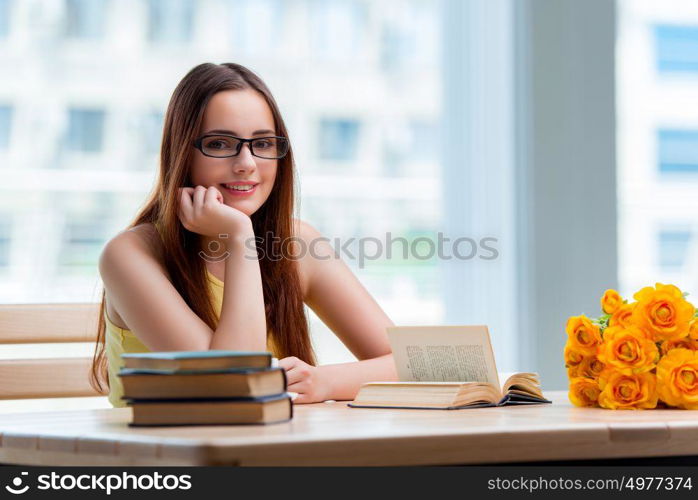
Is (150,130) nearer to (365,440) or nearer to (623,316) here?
(623,316)

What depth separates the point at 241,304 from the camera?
1624 mm

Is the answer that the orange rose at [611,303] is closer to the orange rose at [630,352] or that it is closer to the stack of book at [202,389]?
the orange rose at [630,352]

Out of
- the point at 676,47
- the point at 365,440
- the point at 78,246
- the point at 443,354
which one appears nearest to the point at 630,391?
the point at 443,354

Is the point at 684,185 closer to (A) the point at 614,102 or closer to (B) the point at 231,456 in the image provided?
(A) the point at 614,102

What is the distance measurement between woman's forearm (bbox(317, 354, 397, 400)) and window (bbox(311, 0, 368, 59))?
6.72 feet

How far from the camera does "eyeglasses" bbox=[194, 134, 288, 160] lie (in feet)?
6.01

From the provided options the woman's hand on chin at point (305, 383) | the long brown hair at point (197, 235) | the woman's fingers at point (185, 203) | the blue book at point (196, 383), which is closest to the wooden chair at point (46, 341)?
the long brown hair at point (197, 235)

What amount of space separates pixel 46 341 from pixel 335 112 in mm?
1928

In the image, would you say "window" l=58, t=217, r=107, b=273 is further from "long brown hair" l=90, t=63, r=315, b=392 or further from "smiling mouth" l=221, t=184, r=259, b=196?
"smiling mouth" l=221, t=184, r=259, b=196

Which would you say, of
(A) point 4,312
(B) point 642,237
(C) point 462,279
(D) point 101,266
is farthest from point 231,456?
(B) point 642,237

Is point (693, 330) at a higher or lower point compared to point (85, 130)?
lower

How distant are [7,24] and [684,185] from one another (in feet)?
9.56

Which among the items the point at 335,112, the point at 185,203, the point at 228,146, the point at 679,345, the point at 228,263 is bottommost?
the point at 679,345

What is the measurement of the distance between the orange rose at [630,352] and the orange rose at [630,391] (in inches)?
0.6
